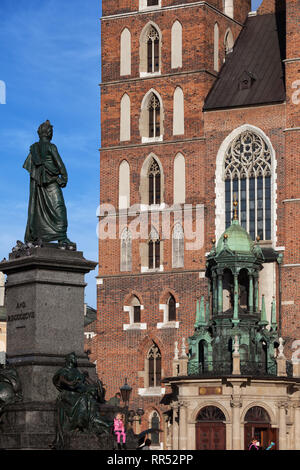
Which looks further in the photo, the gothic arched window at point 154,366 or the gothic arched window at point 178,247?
the gothic arched window at point 178,247

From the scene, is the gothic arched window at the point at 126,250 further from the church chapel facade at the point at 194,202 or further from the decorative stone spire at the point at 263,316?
the decorative stone spire at the point at 263,316

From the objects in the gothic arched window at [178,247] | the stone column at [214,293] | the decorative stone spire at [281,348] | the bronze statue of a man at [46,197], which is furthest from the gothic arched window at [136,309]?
the bronze statue of a man at [46,197]

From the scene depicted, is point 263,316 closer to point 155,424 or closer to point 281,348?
point 281,348

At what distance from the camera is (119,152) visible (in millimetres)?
56625

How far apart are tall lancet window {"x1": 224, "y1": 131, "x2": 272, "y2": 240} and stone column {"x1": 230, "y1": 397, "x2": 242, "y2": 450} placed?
8.87m

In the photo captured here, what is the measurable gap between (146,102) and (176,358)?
12699 mm

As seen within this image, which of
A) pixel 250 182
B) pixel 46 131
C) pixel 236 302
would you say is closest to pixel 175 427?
pixel 236 302

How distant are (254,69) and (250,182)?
18.5 feet

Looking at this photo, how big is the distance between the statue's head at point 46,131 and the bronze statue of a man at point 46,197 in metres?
0.21

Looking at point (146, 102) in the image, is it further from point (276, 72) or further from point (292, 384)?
point (292, 384)

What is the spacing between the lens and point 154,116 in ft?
185

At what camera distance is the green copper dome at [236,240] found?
50.7 m

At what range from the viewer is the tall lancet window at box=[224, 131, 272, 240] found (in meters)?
53.0

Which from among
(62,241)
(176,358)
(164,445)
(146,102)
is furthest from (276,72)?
(62,241)
